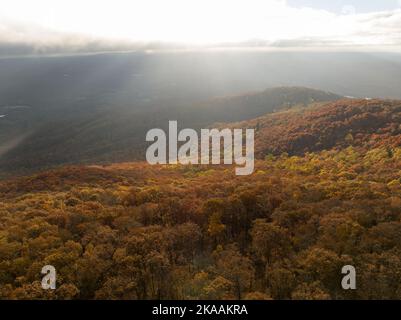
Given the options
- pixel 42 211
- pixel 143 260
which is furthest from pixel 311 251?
pixel 42 211

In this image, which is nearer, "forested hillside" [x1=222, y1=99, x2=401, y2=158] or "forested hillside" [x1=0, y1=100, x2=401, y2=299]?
"forested hillside" [x1=0, y1=100, x2=401, y2=299]

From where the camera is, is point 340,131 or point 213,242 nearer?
point 213,242

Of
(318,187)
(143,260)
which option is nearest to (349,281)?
(143,260)

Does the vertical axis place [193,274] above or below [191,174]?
above

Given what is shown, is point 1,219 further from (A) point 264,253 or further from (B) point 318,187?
(B) point 318,187

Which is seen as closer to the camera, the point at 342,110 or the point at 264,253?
the point at 264,253

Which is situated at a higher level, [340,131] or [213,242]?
[213,242]

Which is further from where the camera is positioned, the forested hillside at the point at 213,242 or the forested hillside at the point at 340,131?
the forested hillside at the point at 340,131

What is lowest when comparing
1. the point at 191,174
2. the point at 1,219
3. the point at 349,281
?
the point at 191,174
